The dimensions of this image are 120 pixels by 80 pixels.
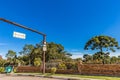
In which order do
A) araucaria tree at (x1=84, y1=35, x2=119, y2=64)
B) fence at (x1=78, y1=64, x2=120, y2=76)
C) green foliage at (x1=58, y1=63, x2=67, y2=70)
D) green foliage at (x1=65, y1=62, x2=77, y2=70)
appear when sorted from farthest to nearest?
araucaria tree at (x1=84, y1=35, x2=119, y2=64) < green foliage at (x1=58, y1=63, x2=67, y2=70) < green foliage at (x1=65, y1=62, x2=77, y2=70) < fence at (x1=78, y1=64, x2=120, y2=76)

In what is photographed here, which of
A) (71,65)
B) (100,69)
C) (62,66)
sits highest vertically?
(71,65)

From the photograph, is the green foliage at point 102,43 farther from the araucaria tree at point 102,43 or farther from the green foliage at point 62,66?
the green foliage at point 62,66

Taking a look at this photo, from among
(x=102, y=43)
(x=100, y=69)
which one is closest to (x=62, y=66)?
(x=100, y=69)

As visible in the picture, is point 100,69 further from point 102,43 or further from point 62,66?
point 102,43

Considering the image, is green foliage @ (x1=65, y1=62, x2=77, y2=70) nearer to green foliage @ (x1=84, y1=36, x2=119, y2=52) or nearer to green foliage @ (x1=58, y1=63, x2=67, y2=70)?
green foliage @ (x1=58, y1=63, x2=67, y2=70)

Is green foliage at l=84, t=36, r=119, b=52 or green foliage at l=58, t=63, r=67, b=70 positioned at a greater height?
green foliage at l=84, t=36, r=119, b=52

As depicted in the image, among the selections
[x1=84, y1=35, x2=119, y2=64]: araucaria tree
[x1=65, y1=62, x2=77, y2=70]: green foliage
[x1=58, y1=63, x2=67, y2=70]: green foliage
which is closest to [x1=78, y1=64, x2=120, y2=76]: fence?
[x1=65, y1=62, x2=77, y2=70]: green foliage

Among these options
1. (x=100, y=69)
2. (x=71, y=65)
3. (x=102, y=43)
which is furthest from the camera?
(x=102, y=43)

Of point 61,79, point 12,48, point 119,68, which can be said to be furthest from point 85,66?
point 12,48

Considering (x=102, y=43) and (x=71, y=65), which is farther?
(x=102, y=43)

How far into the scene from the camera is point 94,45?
3622 centimetres

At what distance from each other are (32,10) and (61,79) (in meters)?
14.3

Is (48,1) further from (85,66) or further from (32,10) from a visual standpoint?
(85,66)

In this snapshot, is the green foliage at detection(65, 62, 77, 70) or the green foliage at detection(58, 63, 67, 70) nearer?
the green foliage at detection(65, 62, 77, 70)
